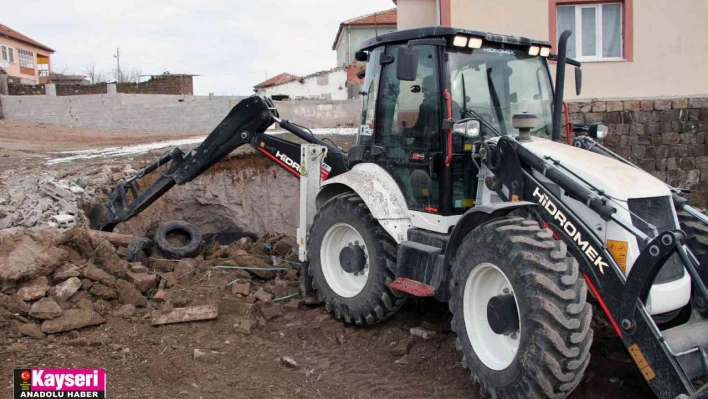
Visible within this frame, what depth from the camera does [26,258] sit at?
601 centimetres

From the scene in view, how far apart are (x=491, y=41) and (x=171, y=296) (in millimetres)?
3856

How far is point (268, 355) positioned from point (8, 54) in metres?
54.7

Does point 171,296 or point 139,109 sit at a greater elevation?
point 139,109

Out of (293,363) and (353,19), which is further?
(353,19)

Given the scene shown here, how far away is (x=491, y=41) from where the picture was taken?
16.6 ft

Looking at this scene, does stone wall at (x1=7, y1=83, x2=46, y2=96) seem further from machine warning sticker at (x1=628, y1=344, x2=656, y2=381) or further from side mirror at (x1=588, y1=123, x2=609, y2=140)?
machine warning sticker at (x1=628, y1=344, x2=656, y2=381)

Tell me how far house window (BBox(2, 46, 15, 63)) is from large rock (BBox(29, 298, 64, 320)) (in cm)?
5199

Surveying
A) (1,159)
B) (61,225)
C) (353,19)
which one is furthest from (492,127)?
(353,19)

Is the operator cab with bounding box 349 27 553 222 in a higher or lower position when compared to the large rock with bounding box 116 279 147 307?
higher

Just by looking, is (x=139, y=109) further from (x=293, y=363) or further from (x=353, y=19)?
(x=293, y=363)

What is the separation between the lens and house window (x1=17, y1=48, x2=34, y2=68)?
177 feet

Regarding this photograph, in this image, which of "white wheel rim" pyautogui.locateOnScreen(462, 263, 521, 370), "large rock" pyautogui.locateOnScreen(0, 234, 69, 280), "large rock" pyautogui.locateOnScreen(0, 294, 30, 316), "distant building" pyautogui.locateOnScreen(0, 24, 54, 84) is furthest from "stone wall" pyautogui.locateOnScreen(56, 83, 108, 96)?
"white wheel rim" pyautogui.locateOnScreen(462, 263, 521, 370)

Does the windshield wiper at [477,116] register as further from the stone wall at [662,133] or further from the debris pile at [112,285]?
the stone wall at [662,133]

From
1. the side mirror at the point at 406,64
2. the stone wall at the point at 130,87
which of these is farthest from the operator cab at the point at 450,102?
the stone wall at the point at 130,87
